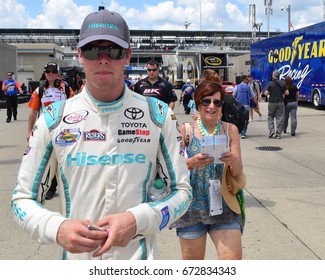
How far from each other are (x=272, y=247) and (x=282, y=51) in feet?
73.3

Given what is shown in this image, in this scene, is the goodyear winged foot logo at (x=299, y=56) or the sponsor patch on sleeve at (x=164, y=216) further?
the goodyear winged foot logo at (x=299, y=56)

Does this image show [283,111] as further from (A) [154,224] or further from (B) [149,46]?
(B) [149,46]

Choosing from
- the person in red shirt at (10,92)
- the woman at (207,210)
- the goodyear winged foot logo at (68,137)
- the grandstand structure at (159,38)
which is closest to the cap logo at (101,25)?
the goodyear winged foot logo at (68,137)

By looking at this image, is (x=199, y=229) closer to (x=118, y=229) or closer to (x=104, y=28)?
(x=118, y=229)

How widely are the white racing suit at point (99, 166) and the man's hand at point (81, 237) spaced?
0.19 meters

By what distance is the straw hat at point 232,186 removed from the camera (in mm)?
3070

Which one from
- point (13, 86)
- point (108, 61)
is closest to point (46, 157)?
point (108, 61)

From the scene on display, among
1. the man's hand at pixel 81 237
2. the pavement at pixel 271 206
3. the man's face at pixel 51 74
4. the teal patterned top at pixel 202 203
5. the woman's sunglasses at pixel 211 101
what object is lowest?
the pavement at pixel 271 206

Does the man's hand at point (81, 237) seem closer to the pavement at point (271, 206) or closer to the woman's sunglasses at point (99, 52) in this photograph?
the woman's sunglasses at point (99, 52)

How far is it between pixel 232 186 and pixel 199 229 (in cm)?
38

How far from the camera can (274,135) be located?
13016 millimetres

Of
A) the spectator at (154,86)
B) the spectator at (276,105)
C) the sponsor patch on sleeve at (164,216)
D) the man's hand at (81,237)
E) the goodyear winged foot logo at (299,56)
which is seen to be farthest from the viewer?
the goodyear winged foot logo at (299,56)

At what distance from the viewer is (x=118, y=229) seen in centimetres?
152

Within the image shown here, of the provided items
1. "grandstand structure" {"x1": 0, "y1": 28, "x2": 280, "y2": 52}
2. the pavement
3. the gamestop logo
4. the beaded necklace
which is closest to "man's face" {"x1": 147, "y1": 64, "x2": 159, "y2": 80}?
the pavement
